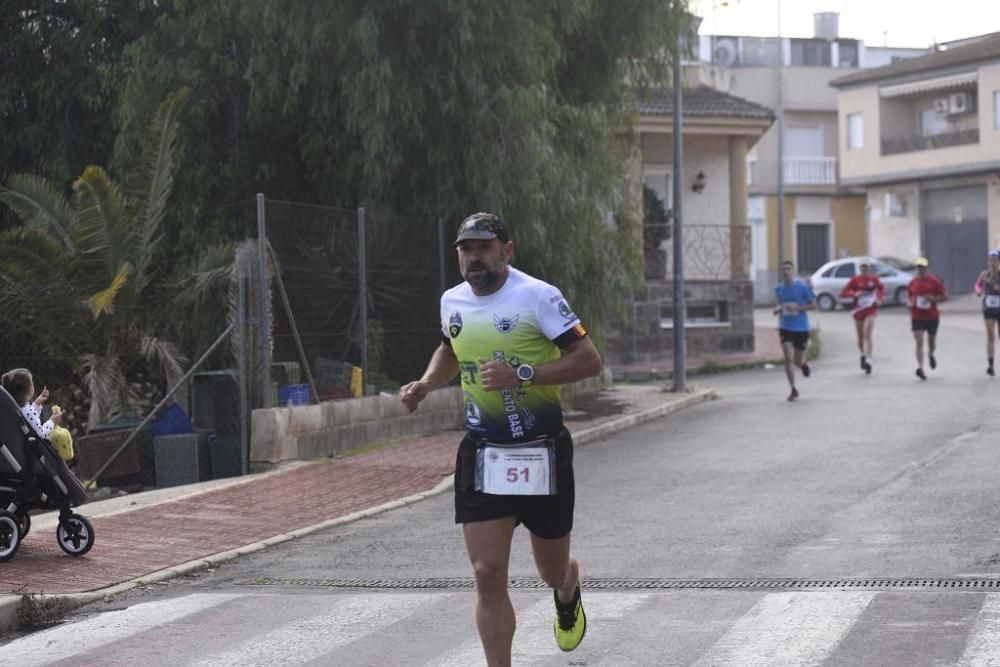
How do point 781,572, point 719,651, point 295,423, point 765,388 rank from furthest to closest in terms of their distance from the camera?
1. point 765,388
2. point 295,423
3. point 781,572
4. point 719,651

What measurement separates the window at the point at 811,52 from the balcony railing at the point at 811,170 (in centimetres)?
884

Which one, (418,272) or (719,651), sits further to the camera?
(418,272)

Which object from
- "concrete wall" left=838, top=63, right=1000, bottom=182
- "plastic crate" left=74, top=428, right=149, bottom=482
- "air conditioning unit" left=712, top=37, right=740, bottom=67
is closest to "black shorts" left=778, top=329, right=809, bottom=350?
"plastic crate" left=74, top=428, right=149, bottom=482

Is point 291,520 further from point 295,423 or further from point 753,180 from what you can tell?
point 753,180

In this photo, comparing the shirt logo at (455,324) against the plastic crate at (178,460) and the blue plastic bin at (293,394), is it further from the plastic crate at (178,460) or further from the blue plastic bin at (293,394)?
the plastic crate at (178,460)

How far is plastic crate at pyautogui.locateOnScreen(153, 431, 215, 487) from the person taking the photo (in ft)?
52.5

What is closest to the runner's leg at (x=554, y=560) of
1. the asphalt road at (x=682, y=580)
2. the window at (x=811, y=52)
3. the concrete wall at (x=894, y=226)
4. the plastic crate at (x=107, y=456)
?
the asphalt road at (x=682, y=580)

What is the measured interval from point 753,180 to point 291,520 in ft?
173

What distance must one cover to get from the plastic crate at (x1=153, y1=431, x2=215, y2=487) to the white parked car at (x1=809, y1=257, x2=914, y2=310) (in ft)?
115

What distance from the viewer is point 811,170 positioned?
6366cm

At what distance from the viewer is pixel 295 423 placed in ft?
52.9

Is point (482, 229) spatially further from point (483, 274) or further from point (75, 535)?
point (75, 535)

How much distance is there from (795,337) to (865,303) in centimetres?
336

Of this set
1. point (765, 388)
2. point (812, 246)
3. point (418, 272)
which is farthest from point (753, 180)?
point (418, 272)
